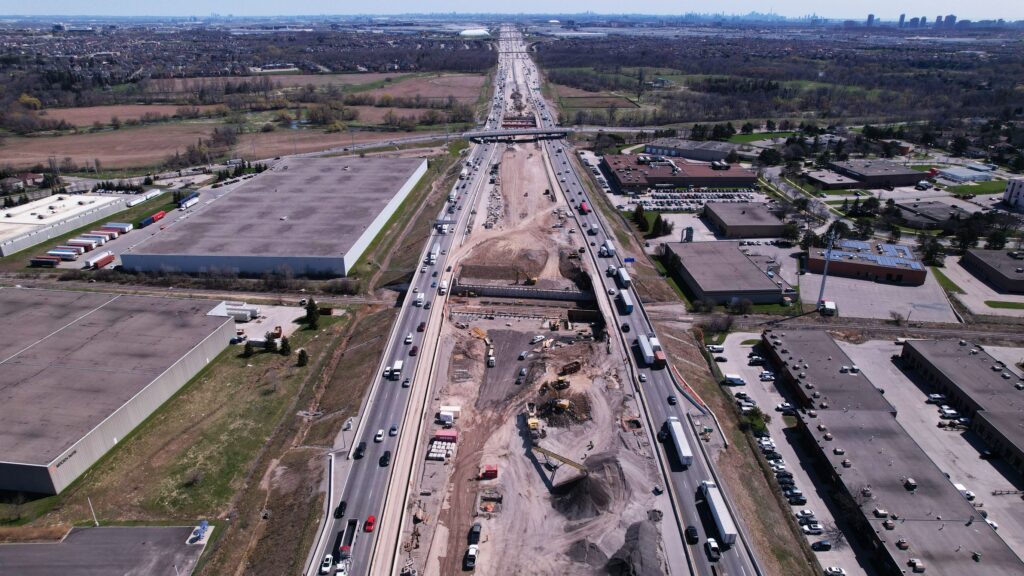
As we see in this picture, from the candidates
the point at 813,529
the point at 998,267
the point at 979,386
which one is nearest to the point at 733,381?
the point at 813,529

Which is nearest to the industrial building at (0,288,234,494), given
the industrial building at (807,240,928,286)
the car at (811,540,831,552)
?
the car at (811,540,831,552)

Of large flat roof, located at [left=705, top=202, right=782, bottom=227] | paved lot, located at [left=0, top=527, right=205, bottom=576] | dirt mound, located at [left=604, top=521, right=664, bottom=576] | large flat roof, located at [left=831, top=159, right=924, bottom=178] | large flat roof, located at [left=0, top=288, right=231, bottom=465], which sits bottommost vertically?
paved lot, located at [left=0, top=527, right=205, bottom=576]

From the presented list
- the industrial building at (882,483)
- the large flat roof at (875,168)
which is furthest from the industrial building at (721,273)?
the large flat roof at (875,168)

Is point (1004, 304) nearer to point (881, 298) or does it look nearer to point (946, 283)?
point (946, 283)

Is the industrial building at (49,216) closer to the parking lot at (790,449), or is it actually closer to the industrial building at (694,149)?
the parking lot at (790,449)

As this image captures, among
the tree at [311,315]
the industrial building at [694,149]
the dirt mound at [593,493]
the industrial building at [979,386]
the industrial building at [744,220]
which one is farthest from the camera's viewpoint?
the industrial building at [694,149]

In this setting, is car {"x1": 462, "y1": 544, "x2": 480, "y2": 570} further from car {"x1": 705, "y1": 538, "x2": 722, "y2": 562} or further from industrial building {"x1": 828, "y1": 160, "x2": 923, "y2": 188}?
industrial building {"x1": 828, "y1": 160, "x2": 923, "y2": 188}
